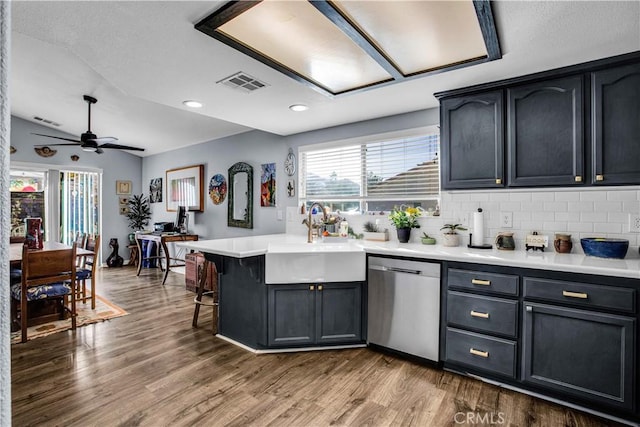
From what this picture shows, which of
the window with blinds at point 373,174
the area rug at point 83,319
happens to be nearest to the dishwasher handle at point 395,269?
the window with blinds at point 373,174

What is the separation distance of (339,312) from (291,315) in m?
0.40

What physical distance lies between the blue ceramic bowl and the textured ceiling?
1.23m

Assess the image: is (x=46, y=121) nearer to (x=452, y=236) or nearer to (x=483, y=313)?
(x=452, y=236)

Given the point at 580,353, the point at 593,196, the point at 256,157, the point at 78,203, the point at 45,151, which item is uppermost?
the point at 45,151

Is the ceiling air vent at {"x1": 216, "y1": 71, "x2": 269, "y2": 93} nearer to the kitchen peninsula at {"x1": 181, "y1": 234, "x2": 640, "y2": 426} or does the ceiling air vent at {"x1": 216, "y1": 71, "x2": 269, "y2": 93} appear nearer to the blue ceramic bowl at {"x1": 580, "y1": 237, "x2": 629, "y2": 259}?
the kitchen peninsula at {"x1": 181, "y1": 234, "x2": 640, "y2": 426}

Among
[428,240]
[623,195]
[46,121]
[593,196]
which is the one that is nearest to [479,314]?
[428,240]

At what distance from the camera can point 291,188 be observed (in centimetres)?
425

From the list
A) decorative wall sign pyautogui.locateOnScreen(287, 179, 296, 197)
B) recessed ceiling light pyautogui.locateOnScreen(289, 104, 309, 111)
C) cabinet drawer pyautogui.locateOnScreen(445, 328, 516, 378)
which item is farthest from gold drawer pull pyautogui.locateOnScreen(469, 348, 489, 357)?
decorative wall sign pyautogui.locateOnScreen(287, 179, 296, 197)

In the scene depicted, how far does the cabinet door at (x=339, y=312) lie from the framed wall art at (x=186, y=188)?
3.68m

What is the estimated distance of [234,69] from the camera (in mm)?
2350

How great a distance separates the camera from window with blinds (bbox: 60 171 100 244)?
6.34 metres

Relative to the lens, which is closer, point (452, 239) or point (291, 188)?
point (452, 239)

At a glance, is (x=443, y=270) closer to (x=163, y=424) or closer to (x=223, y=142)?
(x=163, y=424)

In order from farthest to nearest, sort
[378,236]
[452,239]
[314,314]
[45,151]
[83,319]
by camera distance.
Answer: [45,151] → [83,319] → [378,236] → [452,239] → [314,314]
